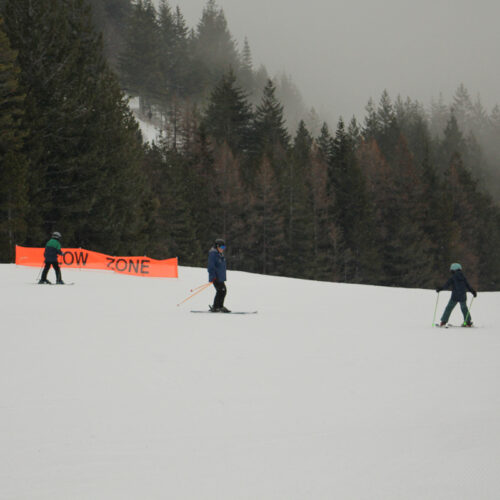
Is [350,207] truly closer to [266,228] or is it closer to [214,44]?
[266,228]

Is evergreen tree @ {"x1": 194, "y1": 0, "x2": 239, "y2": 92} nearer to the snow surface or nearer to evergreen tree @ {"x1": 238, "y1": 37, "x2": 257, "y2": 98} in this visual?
evergreen tree @ {"x1": 238, "y1": 37, "x2": 257, "y2": 98}

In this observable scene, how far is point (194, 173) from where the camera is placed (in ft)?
186

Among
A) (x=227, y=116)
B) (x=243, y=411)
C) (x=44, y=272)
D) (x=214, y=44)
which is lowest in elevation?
(x=243, y=411)

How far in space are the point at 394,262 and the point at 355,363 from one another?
188 feet

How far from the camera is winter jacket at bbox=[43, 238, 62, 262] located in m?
19.0

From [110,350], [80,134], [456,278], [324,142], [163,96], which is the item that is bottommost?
[110,350]

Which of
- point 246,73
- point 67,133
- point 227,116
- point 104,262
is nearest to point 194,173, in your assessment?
point 227,116

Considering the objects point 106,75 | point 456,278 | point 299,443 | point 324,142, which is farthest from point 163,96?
point 299,443

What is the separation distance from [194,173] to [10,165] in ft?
96.4

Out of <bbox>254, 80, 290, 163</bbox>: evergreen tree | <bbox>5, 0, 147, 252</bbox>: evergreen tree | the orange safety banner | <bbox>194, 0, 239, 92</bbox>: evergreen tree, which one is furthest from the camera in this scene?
<bbox>194, 0, 239, 92</bbox>: evergreen tree

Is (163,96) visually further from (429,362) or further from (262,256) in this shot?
(429,362)

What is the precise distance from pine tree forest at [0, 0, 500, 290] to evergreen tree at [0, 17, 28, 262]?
0.09 meters

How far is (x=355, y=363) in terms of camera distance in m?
8.83

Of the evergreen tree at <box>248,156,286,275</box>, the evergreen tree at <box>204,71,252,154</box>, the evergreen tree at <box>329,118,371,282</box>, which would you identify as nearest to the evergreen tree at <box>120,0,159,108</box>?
the evergreen tree at <box>204,71,252,154</box>
